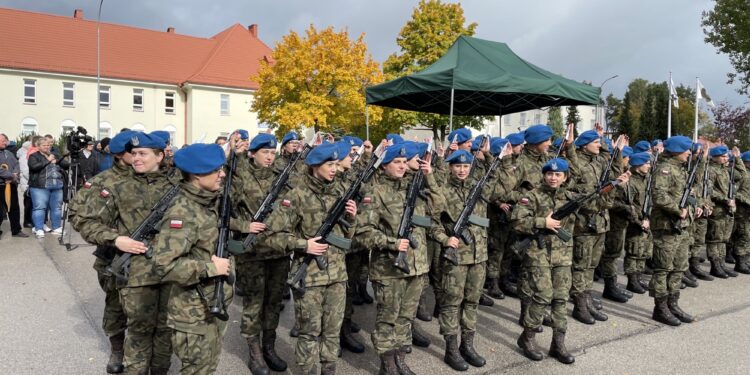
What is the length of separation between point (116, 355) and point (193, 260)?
2.13 metres

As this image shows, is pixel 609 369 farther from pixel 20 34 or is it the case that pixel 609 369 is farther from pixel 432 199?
pixel 20 34

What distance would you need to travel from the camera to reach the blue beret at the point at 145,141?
13.8 feet

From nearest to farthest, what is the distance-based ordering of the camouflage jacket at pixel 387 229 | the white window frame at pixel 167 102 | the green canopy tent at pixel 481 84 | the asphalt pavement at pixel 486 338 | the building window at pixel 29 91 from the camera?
the camouflage jacket at pixel 387 229, the asphalt pavement at pixel 486 338, the green canopy tent at pixel 481 84, the building window at pixel 29 91, the white window frame at pixel 167 102

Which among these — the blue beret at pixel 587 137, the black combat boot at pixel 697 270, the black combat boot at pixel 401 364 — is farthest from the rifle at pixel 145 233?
the black combat boot at pixel 697 270

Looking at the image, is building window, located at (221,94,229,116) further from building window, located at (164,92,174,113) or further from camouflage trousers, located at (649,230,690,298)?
camouflage trousers, located at (649,230,690,298)

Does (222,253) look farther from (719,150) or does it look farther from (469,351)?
(719,150)

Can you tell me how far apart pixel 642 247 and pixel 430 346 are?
4.01 meters

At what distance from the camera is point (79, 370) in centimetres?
461

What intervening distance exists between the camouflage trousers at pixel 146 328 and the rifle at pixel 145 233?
20 centimetres

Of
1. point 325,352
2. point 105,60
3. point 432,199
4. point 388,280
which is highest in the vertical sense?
point 105,60

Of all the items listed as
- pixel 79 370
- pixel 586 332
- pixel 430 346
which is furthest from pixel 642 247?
pixel 79 370

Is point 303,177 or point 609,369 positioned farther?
point 609,369

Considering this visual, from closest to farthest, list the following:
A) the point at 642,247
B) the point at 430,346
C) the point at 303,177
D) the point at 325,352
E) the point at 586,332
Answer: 1. the point at 325,352
2. the point at 303,177
3. the point at 430,346
4. the point at 586,332
5. the point at 642,247

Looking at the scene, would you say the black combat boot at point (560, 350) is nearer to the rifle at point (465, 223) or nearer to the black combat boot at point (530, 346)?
the black combat boot at point (530, 346)
